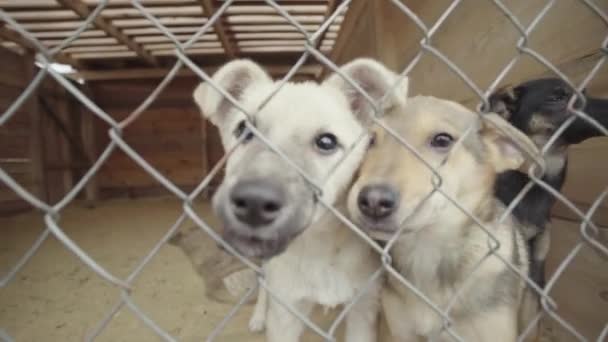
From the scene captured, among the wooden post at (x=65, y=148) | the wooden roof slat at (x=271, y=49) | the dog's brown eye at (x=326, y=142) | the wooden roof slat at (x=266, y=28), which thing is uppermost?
the dog's brown eye at (x=326, y=142)

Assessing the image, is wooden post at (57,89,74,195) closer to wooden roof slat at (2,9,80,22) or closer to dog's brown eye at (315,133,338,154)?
wooden roof slat at (2,9,80,22)

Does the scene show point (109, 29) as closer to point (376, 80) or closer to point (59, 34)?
point (59, 34)

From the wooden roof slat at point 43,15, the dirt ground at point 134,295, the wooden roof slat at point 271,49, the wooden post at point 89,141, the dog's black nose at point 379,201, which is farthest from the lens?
the wooden post at point 89,141

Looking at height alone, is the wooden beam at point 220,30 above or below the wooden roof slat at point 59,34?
above

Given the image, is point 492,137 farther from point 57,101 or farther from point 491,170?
point 57,101

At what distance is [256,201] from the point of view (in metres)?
1.24

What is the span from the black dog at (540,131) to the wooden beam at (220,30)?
13.0 ft

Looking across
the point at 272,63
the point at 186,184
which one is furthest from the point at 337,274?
the point at 186,184

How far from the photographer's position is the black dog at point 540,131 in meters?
2.00

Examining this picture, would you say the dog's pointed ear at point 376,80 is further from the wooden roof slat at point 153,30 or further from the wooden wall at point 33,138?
the wooden wall at point 33,138

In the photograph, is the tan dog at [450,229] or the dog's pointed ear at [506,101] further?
the dog's pointed ear at [506,101]

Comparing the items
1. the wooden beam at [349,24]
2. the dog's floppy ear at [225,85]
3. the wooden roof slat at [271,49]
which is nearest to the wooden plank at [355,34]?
the wooden beam at [349,24]

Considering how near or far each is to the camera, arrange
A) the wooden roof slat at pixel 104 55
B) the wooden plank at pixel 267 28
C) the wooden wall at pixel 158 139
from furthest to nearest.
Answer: the wooden wall at pixel 158 139 → the wooden roof slat at pixel 104 55 → the wooden plank at pixel 267 28

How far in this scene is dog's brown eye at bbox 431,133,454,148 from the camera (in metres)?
1.96
